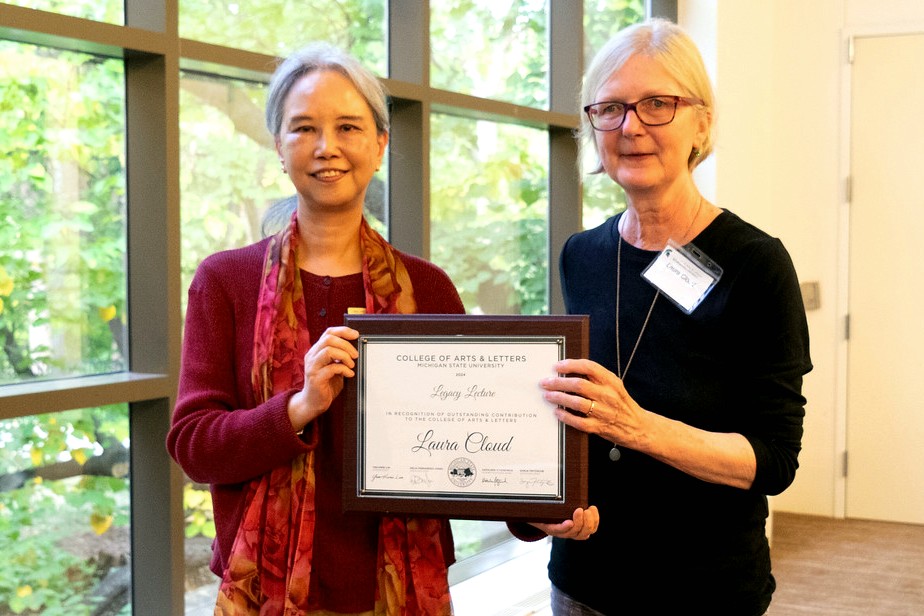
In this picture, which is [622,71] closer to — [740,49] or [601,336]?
[601,336]

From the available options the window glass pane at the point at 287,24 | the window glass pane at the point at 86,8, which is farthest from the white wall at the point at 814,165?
the window glass pane at the point at 86,8

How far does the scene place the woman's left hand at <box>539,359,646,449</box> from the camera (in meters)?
1.45

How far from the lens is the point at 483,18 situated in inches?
139

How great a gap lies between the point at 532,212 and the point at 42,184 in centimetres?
216

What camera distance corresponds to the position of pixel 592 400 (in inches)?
57.4

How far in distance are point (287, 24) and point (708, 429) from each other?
170cm

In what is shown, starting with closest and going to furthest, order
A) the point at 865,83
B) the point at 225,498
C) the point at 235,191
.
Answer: the point at 225,498 < the point at 235,191 < the point at 865,83

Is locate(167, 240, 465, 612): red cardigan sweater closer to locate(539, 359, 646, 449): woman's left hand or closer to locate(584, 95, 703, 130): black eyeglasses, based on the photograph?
locate(539, 359, 646, 449): woman's left hand

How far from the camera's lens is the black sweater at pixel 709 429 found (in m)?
1.57

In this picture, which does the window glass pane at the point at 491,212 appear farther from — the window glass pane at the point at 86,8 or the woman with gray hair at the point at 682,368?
the woman with gray hair at the point at 682,368

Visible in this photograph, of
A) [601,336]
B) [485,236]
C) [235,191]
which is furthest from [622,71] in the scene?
[485,236]

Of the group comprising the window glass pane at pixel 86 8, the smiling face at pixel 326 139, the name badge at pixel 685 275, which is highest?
the window glass pane at pixel 86 8

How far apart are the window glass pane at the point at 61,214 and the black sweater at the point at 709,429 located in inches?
45.7

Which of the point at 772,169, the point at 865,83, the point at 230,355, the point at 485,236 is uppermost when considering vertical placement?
the point at 865,83
